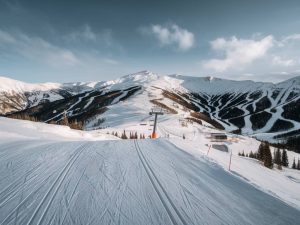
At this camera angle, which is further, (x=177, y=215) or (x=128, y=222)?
(x=177, y=215)

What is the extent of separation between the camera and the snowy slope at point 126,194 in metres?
5.67

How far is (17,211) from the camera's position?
5.65 metres

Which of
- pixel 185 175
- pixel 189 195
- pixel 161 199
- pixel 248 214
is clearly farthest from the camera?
pixel 185 175

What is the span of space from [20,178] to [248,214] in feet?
26.0

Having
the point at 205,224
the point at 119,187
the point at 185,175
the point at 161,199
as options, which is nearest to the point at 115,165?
the point at 119,187

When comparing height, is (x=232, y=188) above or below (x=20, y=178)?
below

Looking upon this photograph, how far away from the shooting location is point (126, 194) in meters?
6.94

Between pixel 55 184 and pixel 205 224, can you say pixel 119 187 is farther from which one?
pixel 205 224

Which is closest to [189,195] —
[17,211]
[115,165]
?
[115,165]

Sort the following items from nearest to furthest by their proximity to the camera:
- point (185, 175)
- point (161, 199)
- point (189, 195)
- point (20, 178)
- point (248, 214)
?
point (248, 214), point (161, 199), point (189, 195), point (20, 178), point (185, 175)

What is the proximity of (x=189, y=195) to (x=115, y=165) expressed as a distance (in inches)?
164

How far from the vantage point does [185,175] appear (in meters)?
9.16

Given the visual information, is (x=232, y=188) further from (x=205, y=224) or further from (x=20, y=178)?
(x=20, y=178)

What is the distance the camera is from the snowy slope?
567 centimetres
